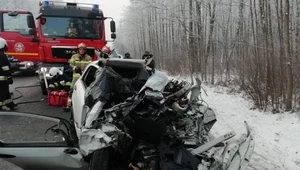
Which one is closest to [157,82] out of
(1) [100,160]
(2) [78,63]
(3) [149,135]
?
(3) [149,135]

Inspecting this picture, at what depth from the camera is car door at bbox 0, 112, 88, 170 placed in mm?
2795

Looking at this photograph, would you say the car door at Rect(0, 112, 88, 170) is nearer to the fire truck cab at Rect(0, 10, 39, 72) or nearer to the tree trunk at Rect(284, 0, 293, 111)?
the tree trunk at Rect(284, 0, 293, 111)

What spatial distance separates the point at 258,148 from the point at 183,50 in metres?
17.0

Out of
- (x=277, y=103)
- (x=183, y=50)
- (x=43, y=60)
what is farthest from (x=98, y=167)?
(x=183, y=50)

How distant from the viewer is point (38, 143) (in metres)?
2.89

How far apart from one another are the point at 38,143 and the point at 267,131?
4.87 metres

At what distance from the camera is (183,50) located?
2184 cm

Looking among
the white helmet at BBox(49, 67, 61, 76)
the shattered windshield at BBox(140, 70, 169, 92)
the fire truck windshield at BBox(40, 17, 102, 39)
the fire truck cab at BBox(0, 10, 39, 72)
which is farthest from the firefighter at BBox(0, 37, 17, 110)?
the fire truck cab at BBox(0, 10, 39, 72)

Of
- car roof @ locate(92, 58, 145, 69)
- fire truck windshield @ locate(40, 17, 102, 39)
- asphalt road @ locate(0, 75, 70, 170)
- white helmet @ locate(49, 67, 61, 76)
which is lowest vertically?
asphalt road @ locate(0, 75, 70, 170)

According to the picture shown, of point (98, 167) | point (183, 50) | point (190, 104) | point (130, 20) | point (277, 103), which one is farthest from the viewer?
point (130, 20)

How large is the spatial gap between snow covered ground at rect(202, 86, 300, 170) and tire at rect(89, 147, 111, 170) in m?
2.19

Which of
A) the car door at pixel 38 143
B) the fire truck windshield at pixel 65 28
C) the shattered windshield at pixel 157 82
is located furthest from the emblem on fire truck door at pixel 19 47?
the shattered windshield at pixel 157 82

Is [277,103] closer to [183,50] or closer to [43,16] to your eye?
[43,16]

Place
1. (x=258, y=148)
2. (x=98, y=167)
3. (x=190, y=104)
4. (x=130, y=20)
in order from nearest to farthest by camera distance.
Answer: (x=98, y=167)
(x=190, y=104)
(x=258, y=148)
(x=130, y=20)
